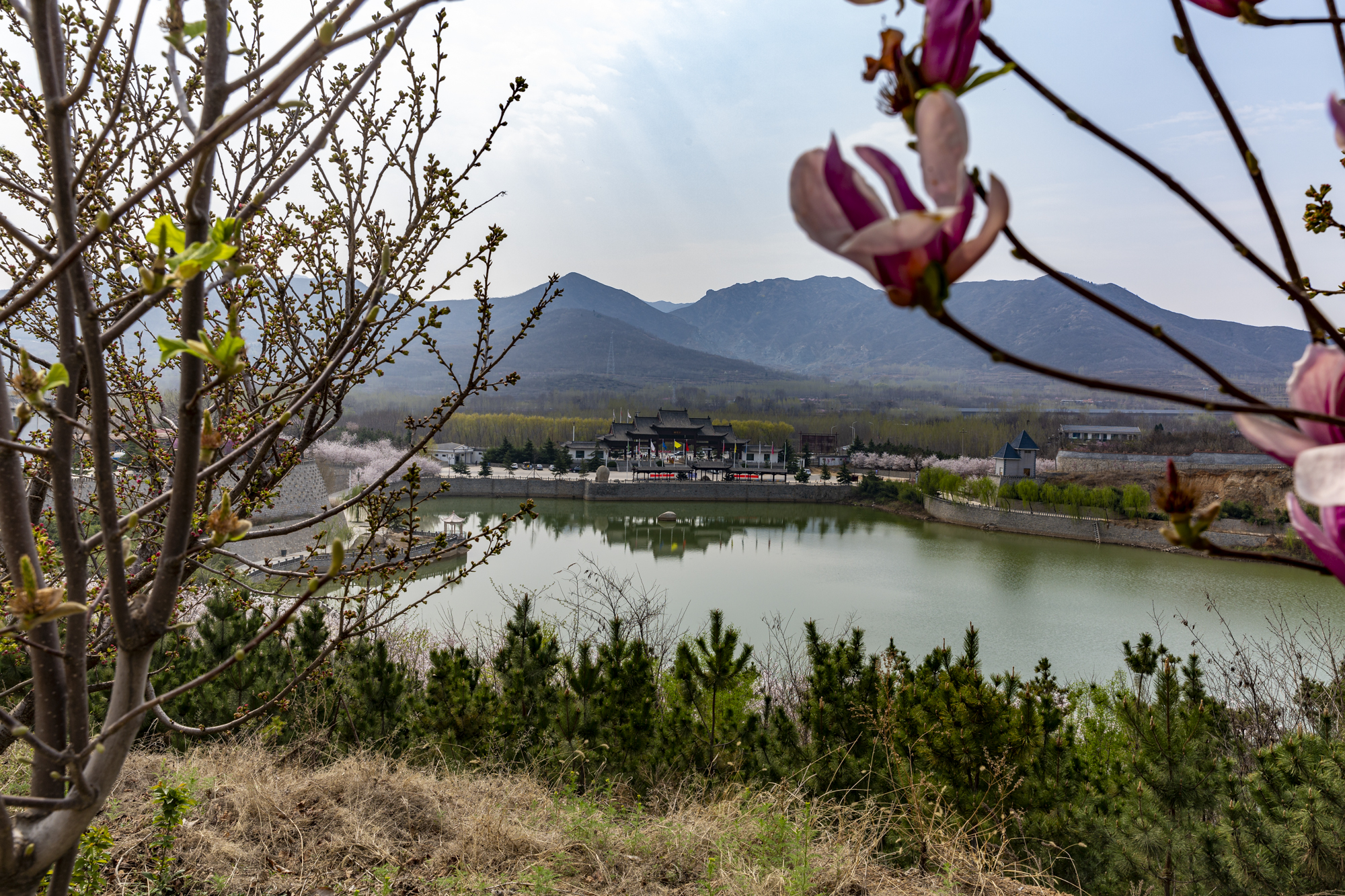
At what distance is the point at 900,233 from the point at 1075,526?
25.9 m

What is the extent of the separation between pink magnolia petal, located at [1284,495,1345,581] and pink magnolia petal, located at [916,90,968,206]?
0.26 metres

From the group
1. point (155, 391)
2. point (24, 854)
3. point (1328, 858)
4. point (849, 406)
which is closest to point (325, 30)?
point (24, 854)

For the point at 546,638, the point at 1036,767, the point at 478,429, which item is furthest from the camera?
the point at 478,429

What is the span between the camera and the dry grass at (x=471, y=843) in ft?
8.30

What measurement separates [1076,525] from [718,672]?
2237cm

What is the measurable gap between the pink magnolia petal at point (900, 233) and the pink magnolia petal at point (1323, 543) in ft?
0.87

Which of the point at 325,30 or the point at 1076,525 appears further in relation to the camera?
the point at 1076,525

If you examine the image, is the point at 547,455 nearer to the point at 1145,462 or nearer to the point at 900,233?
the point at 1145,462

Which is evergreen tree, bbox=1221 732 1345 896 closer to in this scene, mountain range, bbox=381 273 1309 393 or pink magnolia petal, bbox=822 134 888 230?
pink magnolia petal, bbox=822 134 888 230

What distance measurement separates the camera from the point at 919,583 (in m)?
16.3

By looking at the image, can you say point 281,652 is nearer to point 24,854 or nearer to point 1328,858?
point 24,854

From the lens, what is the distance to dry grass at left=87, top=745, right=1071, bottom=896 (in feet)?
8.30

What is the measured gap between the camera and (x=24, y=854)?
1127 millimetres

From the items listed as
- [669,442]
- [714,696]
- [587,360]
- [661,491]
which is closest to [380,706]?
[714,696]
